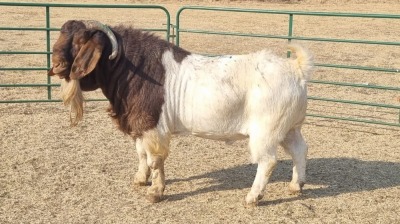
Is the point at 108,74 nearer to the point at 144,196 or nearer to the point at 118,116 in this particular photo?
the point at 118,116

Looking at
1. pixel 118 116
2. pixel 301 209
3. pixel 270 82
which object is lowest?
pixel 301 209

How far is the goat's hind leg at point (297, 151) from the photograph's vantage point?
5.44m

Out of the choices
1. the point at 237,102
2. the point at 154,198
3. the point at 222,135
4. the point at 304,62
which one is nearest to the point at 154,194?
the point at 154,198

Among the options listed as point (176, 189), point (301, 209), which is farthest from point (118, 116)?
point (301, 209)

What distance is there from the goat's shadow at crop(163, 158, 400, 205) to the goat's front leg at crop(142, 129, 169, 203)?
8.3 inches

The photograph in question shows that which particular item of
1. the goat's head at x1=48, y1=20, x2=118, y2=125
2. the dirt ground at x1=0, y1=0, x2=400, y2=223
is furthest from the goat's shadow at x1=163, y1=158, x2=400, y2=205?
the goat's head at x1=48, y1=20, x2=118, y2=125

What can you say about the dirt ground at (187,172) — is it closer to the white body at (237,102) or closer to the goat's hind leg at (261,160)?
the goat's hind leg at (261,160)

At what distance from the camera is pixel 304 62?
516 cm

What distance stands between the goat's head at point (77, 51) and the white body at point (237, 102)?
60 centimetres

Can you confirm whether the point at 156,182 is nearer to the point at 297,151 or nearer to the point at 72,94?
the point at 72,94

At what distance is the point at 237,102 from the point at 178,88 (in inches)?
21.4

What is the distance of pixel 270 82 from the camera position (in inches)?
196

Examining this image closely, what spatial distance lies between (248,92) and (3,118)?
4341 mm

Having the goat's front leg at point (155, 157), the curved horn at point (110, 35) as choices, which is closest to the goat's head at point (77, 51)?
the curved horn at point (110, 35)
